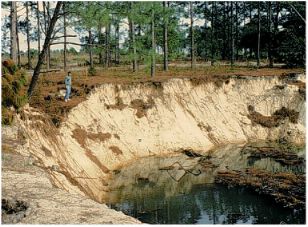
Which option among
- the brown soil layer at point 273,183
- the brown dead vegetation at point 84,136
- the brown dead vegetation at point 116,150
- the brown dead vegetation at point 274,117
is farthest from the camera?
the brown dead vegetation at point 274,117

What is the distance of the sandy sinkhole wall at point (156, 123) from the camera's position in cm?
2370

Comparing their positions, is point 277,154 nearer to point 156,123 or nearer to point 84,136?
point 156,123

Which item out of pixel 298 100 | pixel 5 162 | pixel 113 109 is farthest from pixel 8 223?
pixel 298 100

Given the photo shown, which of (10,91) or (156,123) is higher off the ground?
(10,91)

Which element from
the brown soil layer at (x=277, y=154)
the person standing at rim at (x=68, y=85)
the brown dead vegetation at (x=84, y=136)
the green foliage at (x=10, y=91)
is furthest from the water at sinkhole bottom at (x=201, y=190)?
the green foliage at (x=10, y=91)

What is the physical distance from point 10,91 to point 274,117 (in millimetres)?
25661

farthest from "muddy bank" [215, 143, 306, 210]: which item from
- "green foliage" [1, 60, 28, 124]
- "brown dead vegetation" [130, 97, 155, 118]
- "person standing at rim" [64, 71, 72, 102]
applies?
"green foliage" [1, 60, 28, 124]

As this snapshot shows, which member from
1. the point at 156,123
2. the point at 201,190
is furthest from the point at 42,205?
the point at 156,123

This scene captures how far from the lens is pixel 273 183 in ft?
77.2

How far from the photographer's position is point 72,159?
80.4ft

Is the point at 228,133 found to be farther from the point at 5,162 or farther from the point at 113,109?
the point at 5,162

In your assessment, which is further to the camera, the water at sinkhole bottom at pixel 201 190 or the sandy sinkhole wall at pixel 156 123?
the sandy sinkhole wall at pixel 156 123

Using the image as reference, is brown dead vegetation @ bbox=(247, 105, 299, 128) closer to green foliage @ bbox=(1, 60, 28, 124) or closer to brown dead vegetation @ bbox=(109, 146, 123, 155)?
brown dead vegetation @ bbox=(109, 146, 123, 155)

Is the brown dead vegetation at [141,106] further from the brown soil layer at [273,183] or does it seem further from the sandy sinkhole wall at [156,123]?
the brown soil layer at [273,183]
